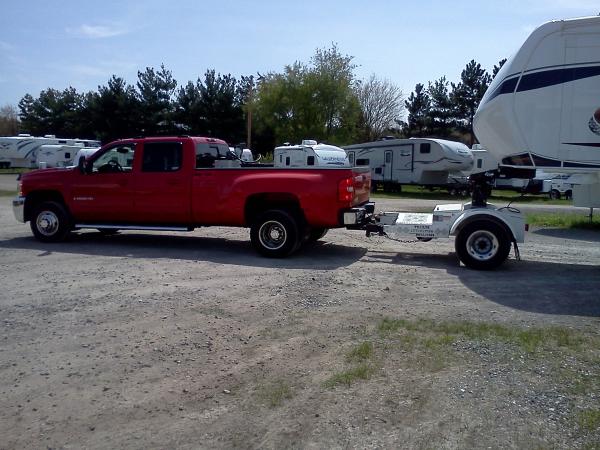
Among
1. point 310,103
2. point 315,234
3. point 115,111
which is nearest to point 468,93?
point 310,103

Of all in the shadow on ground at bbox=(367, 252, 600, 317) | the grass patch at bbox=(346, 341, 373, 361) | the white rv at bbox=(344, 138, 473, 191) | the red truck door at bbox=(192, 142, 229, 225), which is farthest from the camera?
the white rv at bbox=(344, 138, 473, 191)

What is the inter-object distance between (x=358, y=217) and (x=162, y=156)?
3.95m

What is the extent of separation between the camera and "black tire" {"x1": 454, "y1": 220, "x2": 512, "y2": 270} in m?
9.59

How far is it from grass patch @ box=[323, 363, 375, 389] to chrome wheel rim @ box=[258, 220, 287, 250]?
5.32 metres

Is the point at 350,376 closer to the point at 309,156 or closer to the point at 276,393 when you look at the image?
the point at 276,393

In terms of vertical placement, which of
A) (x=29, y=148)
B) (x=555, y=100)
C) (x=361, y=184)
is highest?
(x=29, y=148)

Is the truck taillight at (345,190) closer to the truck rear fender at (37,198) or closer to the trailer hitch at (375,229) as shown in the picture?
the trailer hitch at (375,229)

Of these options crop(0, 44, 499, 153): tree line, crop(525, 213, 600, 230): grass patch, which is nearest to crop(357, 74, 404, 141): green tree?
crop(0, 44, 499, 153): tree line

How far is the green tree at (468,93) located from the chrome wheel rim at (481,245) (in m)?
45.7

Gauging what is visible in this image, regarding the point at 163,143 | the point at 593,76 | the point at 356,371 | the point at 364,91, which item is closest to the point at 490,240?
the point at 593,76

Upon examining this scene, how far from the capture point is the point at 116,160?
38.9 feet

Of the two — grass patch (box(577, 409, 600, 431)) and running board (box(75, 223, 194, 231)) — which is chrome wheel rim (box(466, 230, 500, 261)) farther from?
grass patch (box(577, 409, 600, 431))

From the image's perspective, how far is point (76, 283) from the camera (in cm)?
840

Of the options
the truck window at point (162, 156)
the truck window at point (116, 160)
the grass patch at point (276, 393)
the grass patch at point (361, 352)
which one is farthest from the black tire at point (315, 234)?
the grass patch at point (276, 393)
